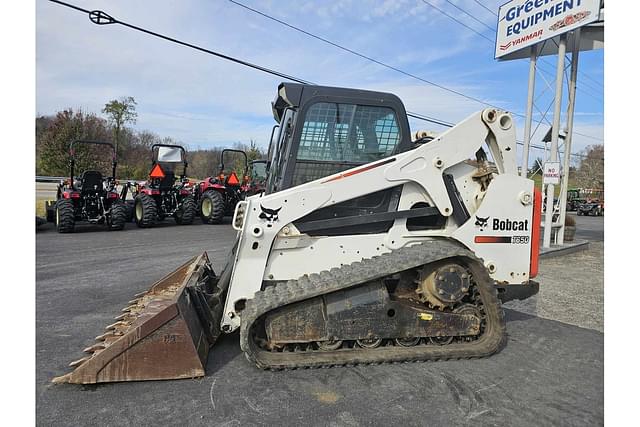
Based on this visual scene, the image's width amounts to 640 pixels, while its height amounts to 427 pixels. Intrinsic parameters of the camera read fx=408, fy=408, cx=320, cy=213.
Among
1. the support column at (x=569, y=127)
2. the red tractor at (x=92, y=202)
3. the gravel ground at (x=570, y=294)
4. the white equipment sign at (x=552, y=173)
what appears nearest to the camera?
the gravel ground at (x=570, y=294)

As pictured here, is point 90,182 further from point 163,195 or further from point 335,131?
point 335,131

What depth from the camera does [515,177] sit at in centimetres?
410

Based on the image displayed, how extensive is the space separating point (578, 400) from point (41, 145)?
3741cm

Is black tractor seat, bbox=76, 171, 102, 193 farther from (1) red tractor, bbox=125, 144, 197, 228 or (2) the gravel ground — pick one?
(2) the gravel ground

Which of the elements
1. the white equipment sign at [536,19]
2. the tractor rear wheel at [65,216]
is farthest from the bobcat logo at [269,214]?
the tractor rear wheel at [65,216]

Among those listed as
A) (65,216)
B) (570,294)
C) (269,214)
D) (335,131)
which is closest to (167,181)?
(65,216)

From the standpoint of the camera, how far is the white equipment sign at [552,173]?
984 centimetres

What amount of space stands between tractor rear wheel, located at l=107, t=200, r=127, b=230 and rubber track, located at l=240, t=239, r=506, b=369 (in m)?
9.98

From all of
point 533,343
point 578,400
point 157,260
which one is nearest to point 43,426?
point 578,400

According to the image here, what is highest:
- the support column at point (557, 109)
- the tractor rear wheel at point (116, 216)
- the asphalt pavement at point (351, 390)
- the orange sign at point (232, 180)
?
the support column at point (557, 109)

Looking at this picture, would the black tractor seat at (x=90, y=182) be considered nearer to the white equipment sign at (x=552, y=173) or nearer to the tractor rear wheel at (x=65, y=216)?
the tractor rear wheel at (x=65, y=216)

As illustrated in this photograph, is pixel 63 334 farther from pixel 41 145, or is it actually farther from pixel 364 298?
pixel 41 145

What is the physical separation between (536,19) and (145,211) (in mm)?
12197

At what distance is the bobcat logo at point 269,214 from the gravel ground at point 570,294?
3.71 meters
